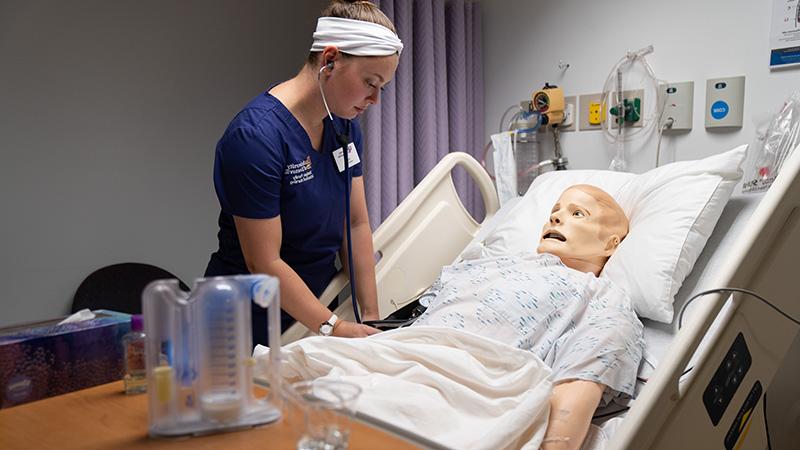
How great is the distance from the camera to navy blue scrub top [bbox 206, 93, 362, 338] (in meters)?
1.57

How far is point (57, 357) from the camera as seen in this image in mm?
966

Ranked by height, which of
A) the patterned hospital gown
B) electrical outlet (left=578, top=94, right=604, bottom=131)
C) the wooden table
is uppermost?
electrical outlet (left=578, top=94, right=604, bottom=131)

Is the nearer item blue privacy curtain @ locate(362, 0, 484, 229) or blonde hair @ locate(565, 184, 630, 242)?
blonde hair @ locate(565, 184, 630, 242)

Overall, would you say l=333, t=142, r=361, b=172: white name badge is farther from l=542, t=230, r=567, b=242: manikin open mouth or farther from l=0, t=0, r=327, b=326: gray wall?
l=0, t=0, r=327, b=326: gray wall

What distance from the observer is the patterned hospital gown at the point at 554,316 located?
1337 mm

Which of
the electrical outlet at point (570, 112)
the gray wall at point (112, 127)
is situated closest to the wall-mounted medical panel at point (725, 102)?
the electrical outlet at point (570, 112)

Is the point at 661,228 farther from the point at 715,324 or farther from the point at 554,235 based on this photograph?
the point at 715,324

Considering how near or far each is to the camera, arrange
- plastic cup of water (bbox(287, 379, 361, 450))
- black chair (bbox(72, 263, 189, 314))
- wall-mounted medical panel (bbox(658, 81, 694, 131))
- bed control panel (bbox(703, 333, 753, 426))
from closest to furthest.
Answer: plastic cup of water (bbox(287, 379, 361, 450)) → bed control panel (bbox(703, 333, 753, 426)) → wall-mounted medical panel (bbox(658, 81, 694, 131)) → black chair (bbox(72, 263, 189, 314))

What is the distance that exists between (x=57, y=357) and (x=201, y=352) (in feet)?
1.35

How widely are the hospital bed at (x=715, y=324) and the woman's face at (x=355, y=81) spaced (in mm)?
572

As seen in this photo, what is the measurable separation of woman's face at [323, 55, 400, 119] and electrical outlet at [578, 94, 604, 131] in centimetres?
118

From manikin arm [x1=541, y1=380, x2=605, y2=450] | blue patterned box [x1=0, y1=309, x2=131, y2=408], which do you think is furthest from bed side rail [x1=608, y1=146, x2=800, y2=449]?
blue patterned box [x1=0, y1=309, x2=131, y2=408]

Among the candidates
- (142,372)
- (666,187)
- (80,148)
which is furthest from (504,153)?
(142,372)

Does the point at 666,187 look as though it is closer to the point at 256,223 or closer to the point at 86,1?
the point at 256,223
